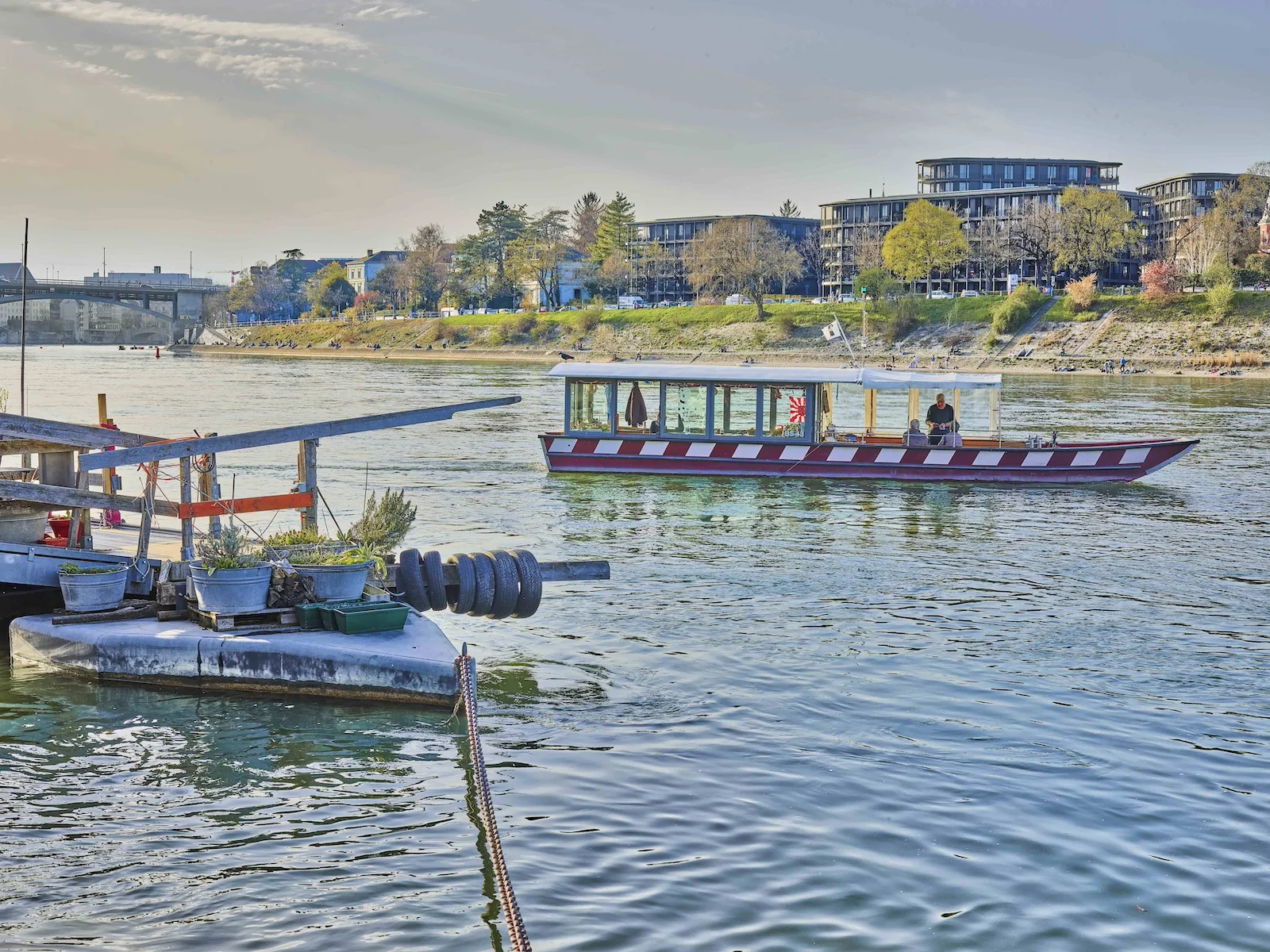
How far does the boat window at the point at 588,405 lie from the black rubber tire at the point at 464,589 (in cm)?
2017

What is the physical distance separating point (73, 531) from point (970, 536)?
55.6 feet

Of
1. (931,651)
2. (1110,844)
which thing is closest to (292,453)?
(931,651)

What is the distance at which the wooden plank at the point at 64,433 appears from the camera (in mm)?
15172

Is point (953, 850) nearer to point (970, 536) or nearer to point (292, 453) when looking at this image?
point (970, 536)

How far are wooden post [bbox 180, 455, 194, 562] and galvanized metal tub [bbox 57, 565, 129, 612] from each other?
754 mm

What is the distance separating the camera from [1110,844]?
10.8 meters

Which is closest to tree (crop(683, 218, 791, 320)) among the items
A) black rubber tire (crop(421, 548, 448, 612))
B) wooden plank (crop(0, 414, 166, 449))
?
wooden plank (crop(0, 414, 166, 449))

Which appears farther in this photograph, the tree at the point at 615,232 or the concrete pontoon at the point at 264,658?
the tree at the point at 615,232

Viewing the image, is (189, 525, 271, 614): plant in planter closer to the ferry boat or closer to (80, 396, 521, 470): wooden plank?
(80, 396, 521, 470): wooden plank

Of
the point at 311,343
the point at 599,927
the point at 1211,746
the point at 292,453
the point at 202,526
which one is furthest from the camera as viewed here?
the point at 311,343

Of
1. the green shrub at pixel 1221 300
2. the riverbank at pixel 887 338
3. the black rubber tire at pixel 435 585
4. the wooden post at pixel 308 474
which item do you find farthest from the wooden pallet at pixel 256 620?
the green shrub at pixel 1221 300

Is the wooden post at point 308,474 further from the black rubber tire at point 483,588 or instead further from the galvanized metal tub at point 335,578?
the black rubber tire at point 483,588

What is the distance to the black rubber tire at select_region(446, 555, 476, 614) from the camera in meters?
16.3

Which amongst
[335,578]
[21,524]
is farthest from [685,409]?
[335,578]
